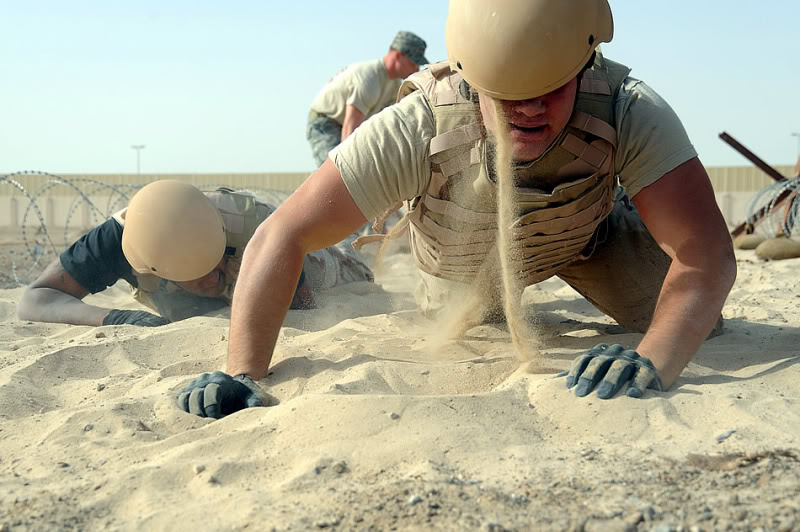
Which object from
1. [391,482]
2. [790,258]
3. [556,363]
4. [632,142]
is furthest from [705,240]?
[790,258]

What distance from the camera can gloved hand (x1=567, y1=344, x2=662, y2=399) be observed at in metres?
2.45

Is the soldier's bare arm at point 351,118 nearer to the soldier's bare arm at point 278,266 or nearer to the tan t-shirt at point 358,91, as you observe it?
the tan t-shirt at point 358,91

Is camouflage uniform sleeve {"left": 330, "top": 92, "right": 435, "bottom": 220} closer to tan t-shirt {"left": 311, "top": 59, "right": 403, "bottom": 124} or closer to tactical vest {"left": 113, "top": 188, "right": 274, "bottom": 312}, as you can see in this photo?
tactical vest {"left": 113, "top": 188, "right": 274, "bottom": 312}

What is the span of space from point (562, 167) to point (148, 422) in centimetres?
155

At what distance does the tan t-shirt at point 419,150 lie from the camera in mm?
2809

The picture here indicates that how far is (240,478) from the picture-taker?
2.07 m

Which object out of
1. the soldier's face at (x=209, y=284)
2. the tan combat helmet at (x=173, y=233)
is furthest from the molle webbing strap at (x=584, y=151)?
the soldier's face at (x=209, y=284)

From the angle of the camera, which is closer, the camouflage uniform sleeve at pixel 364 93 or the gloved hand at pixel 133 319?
the gloved hand at pixel 133 319

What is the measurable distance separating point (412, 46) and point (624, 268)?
4.08 m

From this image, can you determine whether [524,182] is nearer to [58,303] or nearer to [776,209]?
[58,303]

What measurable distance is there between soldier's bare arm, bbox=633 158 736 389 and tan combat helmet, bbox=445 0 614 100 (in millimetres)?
550

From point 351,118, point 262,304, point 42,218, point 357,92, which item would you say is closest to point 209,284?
point 262,304

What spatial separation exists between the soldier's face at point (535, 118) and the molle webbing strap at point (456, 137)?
0.04 meters

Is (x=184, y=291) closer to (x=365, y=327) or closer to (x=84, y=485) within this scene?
(x=365, y=327)
